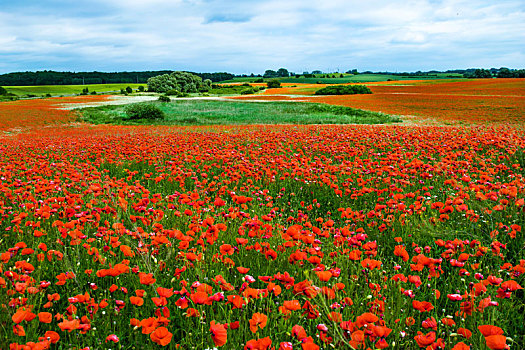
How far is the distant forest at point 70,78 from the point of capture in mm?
125075

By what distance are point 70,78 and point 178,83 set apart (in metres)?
70.5

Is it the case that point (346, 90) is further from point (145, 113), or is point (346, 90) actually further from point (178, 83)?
point (178, 83)

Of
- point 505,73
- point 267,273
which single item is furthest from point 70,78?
point 267,273

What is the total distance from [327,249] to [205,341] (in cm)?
160

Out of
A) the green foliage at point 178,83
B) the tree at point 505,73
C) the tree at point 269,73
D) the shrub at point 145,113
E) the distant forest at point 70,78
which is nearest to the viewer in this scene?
the shrub at point 145,113

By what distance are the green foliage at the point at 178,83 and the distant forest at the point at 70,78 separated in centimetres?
4598

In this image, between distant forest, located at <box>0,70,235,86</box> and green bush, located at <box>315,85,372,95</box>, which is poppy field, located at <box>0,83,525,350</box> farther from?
distant forest, located at <box>0,70,235,86</box>

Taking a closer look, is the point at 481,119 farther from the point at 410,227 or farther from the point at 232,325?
the point at 232,325

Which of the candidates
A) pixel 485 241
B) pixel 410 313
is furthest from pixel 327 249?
pixel 485 241

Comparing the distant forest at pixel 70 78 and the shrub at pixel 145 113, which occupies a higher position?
the distant forest at pixel 70 78

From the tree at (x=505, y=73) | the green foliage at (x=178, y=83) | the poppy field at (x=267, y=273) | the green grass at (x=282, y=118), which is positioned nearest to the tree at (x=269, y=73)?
the green foliage at (x=178, y=83)

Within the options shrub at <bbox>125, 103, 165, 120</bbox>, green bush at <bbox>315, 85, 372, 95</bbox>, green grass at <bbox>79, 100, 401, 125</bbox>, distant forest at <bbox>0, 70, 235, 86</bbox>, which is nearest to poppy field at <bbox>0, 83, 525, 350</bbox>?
green grass at <bbox>79, 100, 401, 125</bbox>

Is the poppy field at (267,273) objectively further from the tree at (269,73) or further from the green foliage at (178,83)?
the tree at (269,73)

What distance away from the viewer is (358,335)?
169cm
